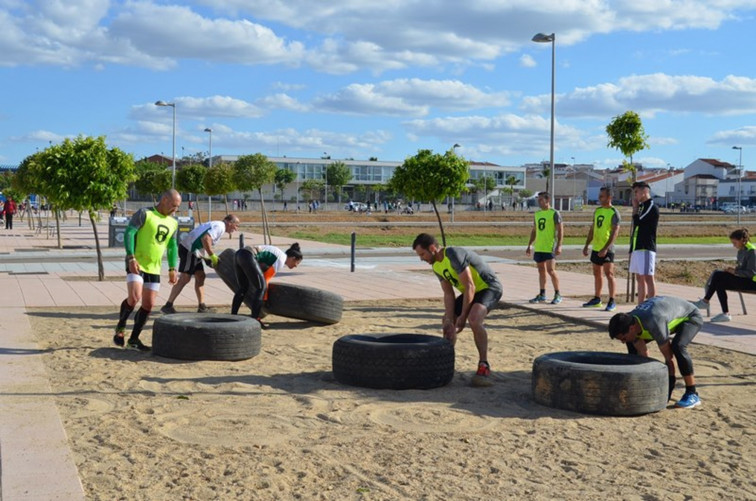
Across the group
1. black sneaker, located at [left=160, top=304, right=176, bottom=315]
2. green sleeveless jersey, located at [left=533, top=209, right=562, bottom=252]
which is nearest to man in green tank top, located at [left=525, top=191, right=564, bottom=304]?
green sleeveless jersey, located at [left=533, top=209, right=562, bottom=252]

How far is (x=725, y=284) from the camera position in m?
11.2

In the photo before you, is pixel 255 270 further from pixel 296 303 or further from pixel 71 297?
pixel 71 297

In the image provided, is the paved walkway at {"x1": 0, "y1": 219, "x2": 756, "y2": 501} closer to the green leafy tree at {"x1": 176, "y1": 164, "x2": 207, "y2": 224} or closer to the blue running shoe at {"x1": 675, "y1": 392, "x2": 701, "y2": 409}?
the blue running shoe at {"x1": 675, "y1": 392, "x2": 701, "y2": 409}

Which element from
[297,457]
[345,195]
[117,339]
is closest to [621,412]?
[297,457]

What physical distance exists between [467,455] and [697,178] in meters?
148

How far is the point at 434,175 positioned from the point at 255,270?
15.2 metres

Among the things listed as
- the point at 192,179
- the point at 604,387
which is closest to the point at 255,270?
the point at 604,387

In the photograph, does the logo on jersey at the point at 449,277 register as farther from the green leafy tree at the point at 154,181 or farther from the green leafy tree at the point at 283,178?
the green leafy tree at the point at 283,178

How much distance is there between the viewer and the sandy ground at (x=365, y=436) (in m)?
4.82

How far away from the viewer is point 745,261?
36.0ft

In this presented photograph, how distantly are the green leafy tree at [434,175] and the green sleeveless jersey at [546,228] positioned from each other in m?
12.1

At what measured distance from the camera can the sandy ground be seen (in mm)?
4824

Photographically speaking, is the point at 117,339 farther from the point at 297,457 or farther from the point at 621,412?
the point at 621,412

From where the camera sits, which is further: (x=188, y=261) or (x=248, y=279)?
(x=188, y=261)
